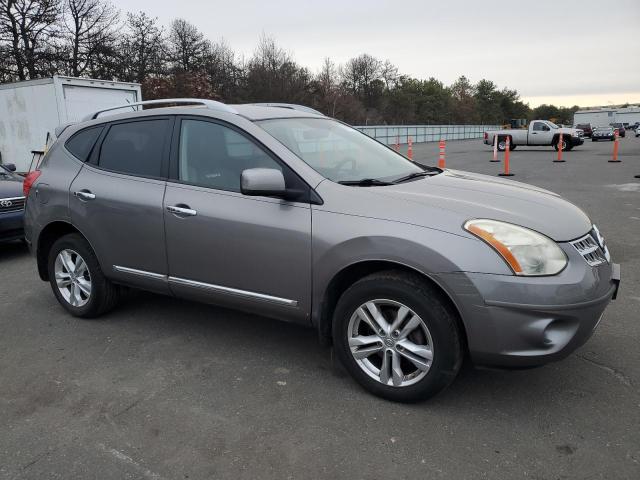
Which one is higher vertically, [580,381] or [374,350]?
[374,350]

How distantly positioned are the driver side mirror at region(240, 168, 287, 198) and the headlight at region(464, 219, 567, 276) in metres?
1.11

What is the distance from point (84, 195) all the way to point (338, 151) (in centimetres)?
209

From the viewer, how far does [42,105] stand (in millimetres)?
12961

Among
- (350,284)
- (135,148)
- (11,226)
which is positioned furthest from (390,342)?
(11,226)

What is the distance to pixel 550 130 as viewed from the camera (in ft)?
99.5

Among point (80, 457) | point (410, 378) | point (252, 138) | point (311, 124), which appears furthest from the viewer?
point (311, 124)

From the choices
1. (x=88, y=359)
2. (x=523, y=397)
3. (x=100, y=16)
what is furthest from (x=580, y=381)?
(x=100, y=16)

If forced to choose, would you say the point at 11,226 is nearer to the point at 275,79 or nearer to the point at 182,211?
the point at 182,211

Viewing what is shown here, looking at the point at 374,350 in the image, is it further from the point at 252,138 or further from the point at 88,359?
the point at 88,359

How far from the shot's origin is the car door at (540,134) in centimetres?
3028

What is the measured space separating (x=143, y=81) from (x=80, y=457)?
41211 mm

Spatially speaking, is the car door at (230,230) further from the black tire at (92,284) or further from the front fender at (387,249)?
the black tire at (92,284)

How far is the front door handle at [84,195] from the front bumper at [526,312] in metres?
2.89

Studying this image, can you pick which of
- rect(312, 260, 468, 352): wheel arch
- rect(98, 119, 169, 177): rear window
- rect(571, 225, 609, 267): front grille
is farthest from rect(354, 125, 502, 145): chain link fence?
rect(312, 260, 468, 352): wheel arch
